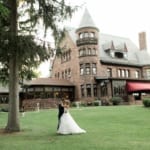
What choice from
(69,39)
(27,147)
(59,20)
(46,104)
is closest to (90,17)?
(69,39)

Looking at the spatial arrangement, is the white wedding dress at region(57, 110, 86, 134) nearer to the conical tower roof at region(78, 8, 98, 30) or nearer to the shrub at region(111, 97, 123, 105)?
the shrub at region(111, 97, 123, 105)

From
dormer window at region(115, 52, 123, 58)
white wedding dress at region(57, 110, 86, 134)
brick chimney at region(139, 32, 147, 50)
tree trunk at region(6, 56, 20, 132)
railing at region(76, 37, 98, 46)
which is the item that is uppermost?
brick chimney at region(139, 32, 147, 50)

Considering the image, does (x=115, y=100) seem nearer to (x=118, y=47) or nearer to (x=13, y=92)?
(x=118, y=47)

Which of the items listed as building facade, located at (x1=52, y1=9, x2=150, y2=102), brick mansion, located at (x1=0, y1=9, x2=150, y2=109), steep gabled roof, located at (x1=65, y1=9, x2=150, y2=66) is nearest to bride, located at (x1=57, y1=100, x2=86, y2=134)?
brick mansion, located at (x1=0, y1=9, x2=150, y2=109)

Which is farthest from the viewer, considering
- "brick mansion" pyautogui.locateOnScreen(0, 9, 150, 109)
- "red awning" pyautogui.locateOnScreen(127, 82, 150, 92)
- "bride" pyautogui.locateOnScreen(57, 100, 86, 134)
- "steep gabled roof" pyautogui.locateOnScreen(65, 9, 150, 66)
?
"steep gabled roof" pyautogui.locateOnScreen(65, 9, 150, 66)

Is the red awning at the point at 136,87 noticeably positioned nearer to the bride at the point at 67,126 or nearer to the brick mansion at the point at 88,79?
the brick mansion at the point at 88,79

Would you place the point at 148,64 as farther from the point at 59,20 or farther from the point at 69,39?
the point at 59,20

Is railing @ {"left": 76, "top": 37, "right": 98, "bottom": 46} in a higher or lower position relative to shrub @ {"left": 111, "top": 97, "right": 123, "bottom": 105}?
higher

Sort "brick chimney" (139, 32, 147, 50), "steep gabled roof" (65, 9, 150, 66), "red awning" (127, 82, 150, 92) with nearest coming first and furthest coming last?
1. "red awning" (127, 82, 150, 92)
2. "steep gabled roof" (65, 9, 150, 66)
3. "brick chimney" (139, 32, 147, 50)

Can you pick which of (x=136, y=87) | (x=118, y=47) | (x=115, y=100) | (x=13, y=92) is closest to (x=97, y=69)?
(x=115, y=100)

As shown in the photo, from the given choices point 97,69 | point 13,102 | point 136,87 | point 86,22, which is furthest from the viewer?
point 86,22

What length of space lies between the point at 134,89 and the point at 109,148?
1605 inches

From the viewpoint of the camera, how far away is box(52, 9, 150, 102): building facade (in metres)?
50.6

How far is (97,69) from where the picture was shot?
51.1 meters
